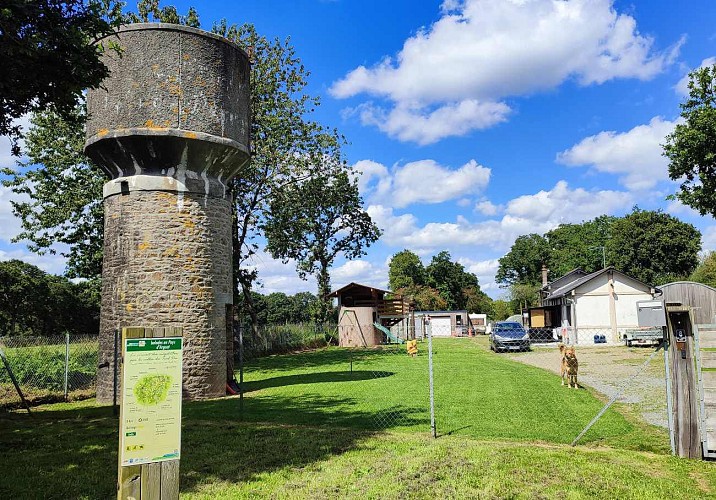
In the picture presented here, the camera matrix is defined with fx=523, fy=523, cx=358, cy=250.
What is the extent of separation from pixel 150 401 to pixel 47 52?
6.04m

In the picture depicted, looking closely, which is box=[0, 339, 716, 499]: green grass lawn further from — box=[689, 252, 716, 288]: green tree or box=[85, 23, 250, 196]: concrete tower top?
box=[689, 252, 716, 288]: green tree

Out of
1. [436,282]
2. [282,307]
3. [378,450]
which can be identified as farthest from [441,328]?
[282,307]

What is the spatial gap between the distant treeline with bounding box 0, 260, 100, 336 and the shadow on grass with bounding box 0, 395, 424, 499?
36.8m

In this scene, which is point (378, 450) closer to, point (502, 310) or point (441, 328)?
point (441, 328)

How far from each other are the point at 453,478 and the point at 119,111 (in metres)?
11.8

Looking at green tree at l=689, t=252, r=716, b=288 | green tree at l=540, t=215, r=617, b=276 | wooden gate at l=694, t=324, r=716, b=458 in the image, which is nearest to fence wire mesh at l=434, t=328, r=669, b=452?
wooden gate at l=694, t=324, r=716, b=458

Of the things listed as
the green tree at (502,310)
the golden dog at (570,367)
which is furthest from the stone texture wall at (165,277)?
the green tree at (502,310)

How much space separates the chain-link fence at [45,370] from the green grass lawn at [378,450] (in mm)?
1881

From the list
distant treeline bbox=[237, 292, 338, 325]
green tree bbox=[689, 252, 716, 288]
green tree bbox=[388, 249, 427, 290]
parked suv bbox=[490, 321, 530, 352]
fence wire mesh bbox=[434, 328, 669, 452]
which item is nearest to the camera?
fence wire mesh bbox=[434, 328, 669, 452]

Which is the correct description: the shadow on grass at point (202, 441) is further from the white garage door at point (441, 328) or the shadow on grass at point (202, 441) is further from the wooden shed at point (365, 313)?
the white garage door at point (441, 328)

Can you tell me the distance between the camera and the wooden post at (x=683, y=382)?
23.1ft

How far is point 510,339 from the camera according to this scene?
28531mm

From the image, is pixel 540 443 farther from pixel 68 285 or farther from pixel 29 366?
pixel 68 285

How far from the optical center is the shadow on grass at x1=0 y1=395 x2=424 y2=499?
680cm
